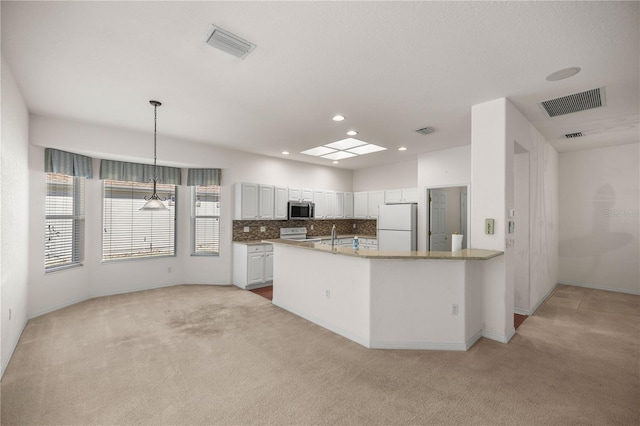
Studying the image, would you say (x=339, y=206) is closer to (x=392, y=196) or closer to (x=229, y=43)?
(x=392, y=196)

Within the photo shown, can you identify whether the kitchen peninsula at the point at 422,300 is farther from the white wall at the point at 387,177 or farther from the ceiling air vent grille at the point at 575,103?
the white wall at the point at 387,177

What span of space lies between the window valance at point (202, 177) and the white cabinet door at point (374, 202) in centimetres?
371

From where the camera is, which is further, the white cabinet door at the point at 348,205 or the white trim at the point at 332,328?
the white cabinet door at the point at 348,205

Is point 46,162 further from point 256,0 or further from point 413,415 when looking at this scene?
point 413,415

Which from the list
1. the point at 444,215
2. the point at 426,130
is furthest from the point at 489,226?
the point at 444,215

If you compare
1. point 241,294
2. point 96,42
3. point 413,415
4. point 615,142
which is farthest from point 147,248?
point 615,142

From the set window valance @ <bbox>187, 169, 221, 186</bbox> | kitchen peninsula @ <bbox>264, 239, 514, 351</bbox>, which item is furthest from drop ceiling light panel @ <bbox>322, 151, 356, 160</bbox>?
kitchen peninsula @ <bbox>264, 239, 514, 351</bbox>

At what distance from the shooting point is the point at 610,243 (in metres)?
5.57

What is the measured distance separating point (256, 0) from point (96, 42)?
1.47 meters

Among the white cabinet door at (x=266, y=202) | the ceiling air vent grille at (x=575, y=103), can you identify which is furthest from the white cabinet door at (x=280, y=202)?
the ceiling air vent grille at (x=575, y=103)

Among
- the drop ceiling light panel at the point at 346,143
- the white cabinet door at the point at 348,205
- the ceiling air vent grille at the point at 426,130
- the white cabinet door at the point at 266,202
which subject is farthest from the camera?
the white cabinet door at the point at 348,205

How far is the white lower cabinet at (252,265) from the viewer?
223 inches

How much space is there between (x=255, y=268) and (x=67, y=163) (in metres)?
3.38

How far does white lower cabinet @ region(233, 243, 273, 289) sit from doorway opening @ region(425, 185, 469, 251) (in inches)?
128
